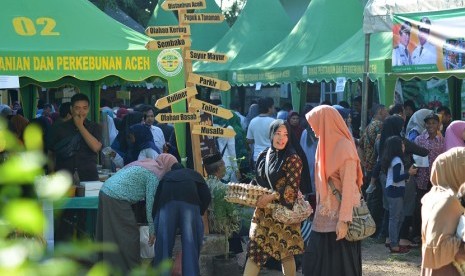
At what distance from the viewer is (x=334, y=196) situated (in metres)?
5.55

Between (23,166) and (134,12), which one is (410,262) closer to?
(23,166)

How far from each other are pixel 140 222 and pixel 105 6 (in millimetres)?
20997

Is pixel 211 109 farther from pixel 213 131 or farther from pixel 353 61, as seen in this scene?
pixel 353 61

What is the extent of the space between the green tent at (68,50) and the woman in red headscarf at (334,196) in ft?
9.39

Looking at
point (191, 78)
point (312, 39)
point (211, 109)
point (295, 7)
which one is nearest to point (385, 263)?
point (211, 109)

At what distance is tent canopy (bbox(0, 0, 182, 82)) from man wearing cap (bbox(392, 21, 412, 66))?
3088mm

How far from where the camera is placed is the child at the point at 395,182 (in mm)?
8672

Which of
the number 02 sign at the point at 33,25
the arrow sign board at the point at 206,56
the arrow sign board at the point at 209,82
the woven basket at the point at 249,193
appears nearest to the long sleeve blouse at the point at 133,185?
the woven basket at the point at 249,193

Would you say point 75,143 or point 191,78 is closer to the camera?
point 75,143

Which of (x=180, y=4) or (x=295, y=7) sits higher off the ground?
(x=295, y=7)

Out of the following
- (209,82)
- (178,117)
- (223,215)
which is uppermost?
(209,82)

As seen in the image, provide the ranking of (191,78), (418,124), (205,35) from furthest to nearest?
(205,35) < (418,124) < (191,78)

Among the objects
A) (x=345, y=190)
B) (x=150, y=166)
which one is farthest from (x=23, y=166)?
(x=150, y=166)

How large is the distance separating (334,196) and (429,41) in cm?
427
